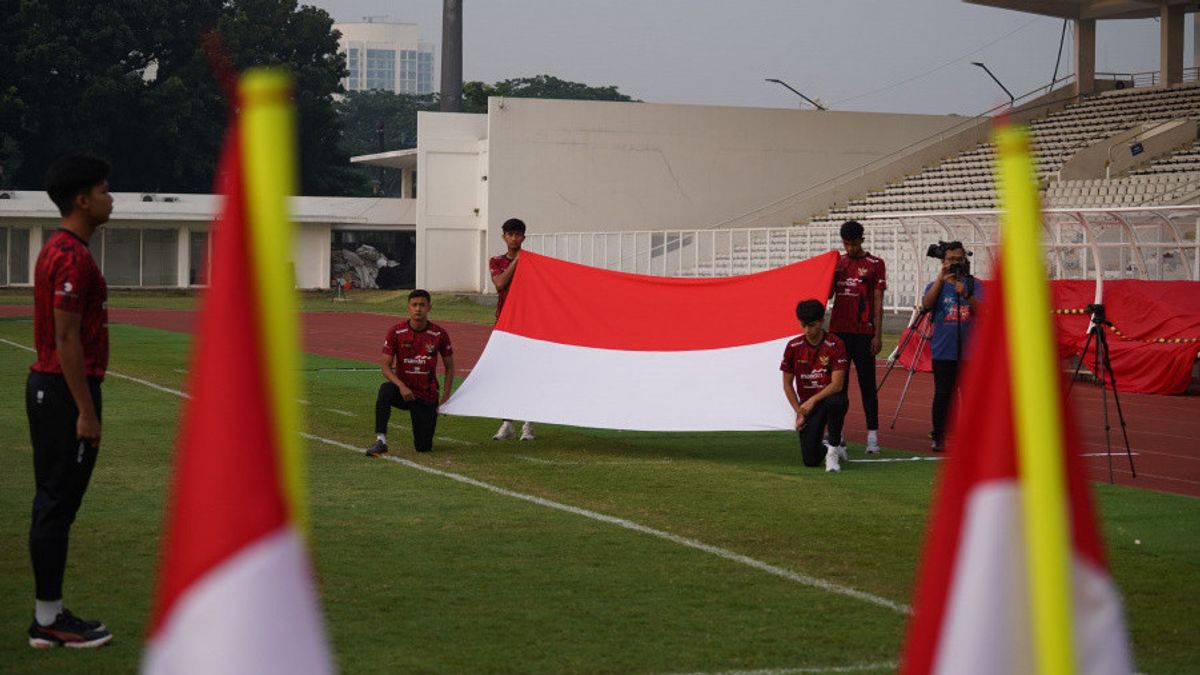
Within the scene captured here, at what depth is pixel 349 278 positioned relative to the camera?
208 ft

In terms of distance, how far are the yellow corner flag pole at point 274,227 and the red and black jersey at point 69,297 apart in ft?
15.8

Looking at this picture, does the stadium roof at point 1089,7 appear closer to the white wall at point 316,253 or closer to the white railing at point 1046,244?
the white railing at point 1046,244

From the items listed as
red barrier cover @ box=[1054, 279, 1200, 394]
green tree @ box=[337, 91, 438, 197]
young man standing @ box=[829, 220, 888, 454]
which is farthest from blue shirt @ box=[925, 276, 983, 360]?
green tree @ box=[337, 91, 438, 197]

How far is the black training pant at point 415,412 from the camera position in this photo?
13.0 m

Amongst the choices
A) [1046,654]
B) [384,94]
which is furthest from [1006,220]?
[384,94]

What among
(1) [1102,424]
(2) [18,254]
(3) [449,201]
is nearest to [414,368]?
(1) [1102,424]

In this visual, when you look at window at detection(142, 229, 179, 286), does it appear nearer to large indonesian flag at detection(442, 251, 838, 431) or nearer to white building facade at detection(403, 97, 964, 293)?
white building facade at detection(403, 97, 964, 293)

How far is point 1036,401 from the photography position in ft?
5.97

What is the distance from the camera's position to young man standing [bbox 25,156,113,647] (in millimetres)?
6348

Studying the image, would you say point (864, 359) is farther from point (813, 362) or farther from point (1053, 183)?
point (1053, 183)

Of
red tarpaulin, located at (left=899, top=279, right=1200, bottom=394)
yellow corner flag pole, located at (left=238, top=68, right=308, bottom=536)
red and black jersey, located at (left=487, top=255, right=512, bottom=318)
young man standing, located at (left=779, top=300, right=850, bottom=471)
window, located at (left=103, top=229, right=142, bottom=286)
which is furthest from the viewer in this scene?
window, located at (left=103, top=229, right=142, bottom=286)

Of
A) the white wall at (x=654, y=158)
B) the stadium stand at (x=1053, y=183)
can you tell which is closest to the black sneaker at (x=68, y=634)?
the stadium stand at (x=1053, y=183)

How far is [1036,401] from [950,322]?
11954 millimetres

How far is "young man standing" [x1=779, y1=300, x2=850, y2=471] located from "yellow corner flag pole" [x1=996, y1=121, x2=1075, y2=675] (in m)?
10.4
